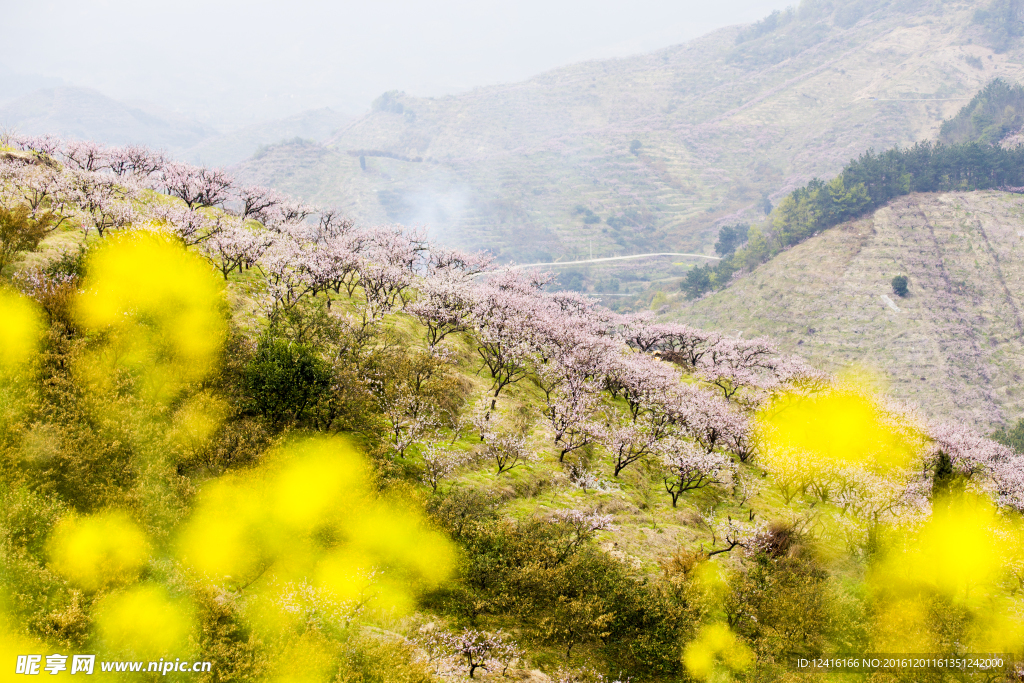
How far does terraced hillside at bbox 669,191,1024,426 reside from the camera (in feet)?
198

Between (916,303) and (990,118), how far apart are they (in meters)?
84.7

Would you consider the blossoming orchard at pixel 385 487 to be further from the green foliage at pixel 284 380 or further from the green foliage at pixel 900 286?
the green foliage at pixel 900 286

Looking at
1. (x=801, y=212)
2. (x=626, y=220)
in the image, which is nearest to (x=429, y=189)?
(x=626, y=220)

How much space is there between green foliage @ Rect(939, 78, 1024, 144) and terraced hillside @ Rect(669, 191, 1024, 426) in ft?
142

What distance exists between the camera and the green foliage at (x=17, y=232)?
13.9 metres

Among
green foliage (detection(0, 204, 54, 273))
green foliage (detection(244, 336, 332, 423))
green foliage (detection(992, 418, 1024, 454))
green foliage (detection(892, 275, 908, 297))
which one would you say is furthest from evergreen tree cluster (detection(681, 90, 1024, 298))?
green foliage (detection(0, 204, 54, 273))

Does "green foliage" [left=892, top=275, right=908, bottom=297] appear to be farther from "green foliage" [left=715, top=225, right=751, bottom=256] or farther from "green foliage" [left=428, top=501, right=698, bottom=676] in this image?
"green foliage" [left=428, top=501, right=698, bottom=676]

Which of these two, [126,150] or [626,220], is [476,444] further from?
[626,220]

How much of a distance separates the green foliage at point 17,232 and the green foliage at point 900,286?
309 feet

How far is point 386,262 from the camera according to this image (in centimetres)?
2605

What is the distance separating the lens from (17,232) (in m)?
14.6

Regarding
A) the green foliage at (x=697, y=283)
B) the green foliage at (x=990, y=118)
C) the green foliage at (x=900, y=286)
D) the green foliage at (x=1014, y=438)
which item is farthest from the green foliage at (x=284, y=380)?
the green foliage at (x=990, y=118)

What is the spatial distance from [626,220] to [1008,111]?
100542 mm

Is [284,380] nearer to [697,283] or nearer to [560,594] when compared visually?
[560,594]
